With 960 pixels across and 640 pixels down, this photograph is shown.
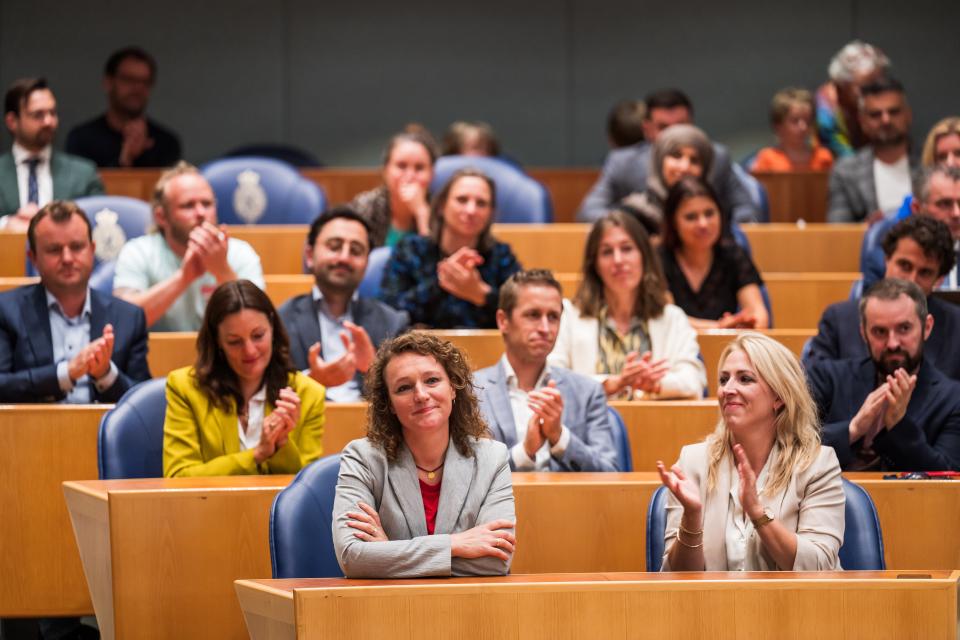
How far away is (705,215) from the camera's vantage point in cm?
417

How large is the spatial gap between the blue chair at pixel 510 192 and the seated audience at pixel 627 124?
61cm

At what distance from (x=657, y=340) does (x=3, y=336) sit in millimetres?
1580

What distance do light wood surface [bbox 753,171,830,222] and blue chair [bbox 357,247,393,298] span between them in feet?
6.69

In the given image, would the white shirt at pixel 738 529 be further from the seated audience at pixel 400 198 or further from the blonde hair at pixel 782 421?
the seated audience at pixel 400 198

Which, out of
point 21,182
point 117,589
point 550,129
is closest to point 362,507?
point 117,589

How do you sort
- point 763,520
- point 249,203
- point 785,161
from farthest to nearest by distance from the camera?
point 785,161
point 249,203
point 763,520

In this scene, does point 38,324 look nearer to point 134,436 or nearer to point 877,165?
point 134,436

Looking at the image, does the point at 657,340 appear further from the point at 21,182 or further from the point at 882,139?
the point at 21,182

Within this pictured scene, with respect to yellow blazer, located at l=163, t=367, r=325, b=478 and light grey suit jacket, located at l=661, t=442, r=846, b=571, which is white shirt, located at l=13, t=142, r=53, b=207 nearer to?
yellow blazer, located at l=163, t=367, r=325, b=478

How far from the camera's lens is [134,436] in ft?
10.1

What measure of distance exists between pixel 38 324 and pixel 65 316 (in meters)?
0.07

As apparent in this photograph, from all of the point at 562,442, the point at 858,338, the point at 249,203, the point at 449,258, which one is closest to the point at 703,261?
the point at 449,258

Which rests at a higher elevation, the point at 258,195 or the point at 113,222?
the point at 258,195

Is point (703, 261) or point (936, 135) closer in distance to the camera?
point (703, 261)
